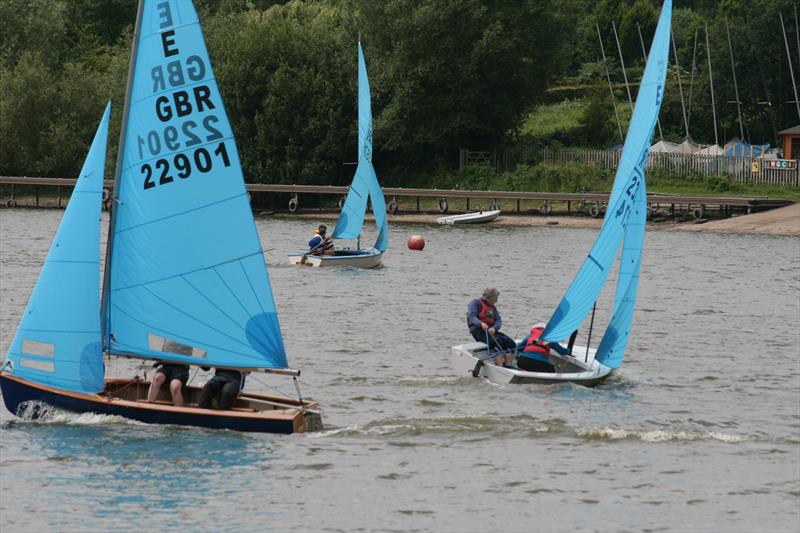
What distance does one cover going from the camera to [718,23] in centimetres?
7912

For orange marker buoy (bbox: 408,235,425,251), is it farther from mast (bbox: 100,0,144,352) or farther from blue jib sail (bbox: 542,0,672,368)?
mast (bbox: 100,0,144,352)

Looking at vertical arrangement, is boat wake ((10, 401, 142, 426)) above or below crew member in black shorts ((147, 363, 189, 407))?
below

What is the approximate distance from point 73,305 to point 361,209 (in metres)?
27.9

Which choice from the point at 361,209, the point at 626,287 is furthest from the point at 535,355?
the point at 361,209

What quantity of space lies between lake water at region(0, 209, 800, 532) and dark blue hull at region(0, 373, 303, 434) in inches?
9.8

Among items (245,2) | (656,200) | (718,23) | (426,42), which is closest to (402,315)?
(656,200)

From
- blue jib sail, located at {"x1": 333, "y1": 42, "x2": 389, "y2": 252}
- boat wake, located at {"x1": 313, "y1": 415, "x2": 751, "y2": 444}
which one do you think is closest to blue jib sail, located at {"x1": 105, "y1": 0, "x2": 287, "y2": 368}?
boat wake, located at {"x1": 313, "y1": 415, "x2": 751, "y2": 444}

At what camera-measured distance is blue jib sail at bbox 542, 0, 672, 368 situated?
2262cm

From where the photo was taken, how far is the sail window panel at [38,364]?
1856 cm

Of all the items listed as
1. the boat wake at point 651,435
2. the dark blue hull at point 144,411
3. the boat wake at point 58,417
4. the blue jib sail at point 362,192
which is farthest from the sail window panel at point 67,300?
the blue jib sail at point 362,192

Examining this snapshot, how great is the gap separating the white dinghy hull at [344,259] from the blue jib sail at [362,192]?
80 centimetres

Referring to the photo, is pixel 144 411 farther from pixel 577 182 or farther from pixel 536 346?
pixel 577 182

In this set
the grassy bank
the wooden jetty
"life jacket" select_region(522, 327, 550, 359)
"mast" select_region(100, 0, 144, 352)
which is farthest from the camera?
the grassy bank

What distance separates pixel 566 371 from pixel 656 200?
41821 mm
